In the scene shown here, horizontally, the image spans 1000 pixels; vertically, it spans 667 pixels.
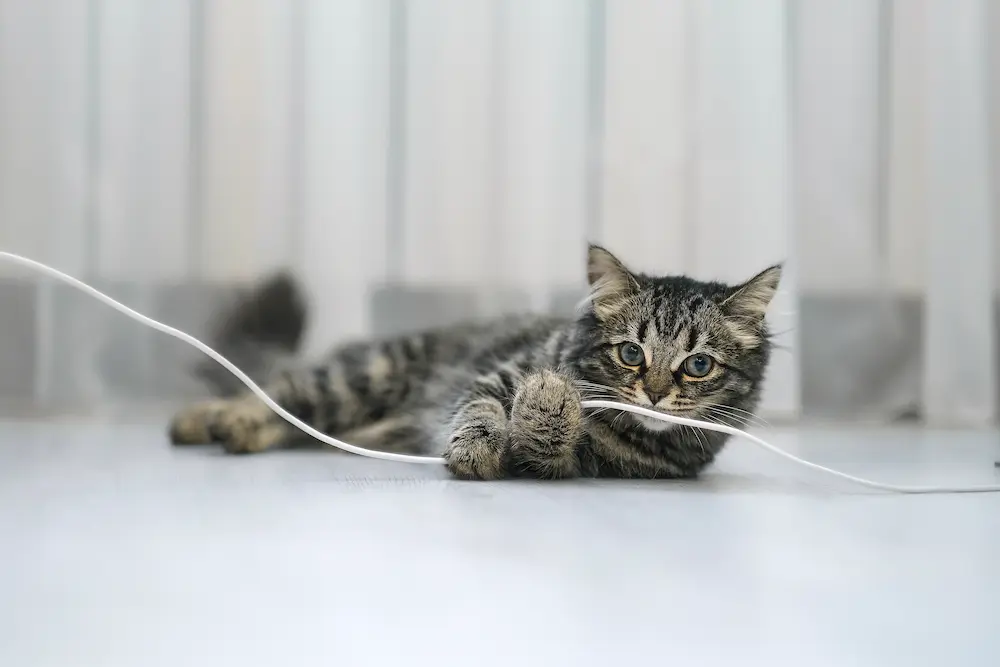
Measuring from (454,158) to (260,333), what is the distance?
2.07 ft

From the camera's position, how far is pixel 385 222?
1.84m

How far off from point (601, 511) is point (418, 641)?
0.44 meters

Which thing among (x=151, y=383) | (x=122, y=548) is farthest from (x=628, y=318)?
(x=151, y=383)

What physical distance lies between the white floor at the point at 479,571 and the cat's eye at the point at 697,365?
17 cm

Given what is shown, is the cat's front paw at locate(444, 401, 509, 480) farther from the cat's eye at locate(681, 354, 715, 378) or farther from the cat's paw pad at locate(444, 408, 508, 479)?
the cat's eye at locate(681, 354, 715, 378)

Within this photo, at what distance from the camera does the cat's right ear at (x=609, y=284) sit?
3.77ft

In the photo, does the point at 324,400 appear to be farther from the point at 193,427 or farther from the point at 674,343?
the point at 674,343

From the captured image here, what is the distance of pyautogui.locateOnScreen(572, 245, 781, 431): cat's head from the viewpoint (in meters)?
1.08

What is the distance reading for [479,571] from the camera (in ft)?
2.21

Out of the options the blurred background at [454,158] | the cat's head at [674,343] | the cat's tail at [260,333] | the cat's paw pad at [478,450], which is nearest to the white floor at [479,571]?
the cat's paw pad at [478,450]

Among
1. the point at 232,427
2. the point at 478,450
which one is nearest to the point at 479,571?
the point at 478,450

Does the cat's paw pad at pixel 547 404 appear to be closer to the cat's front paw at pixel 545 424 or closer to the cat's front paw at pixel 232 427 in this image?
the cat's front paw at pixel 545 424

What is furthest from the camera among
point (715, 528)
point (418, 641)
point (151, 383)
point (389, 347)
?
point (151, 383)

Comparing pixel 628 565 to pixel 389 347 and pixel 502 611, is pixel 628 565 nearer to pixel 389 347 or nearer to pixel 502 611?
pixel 502 611
